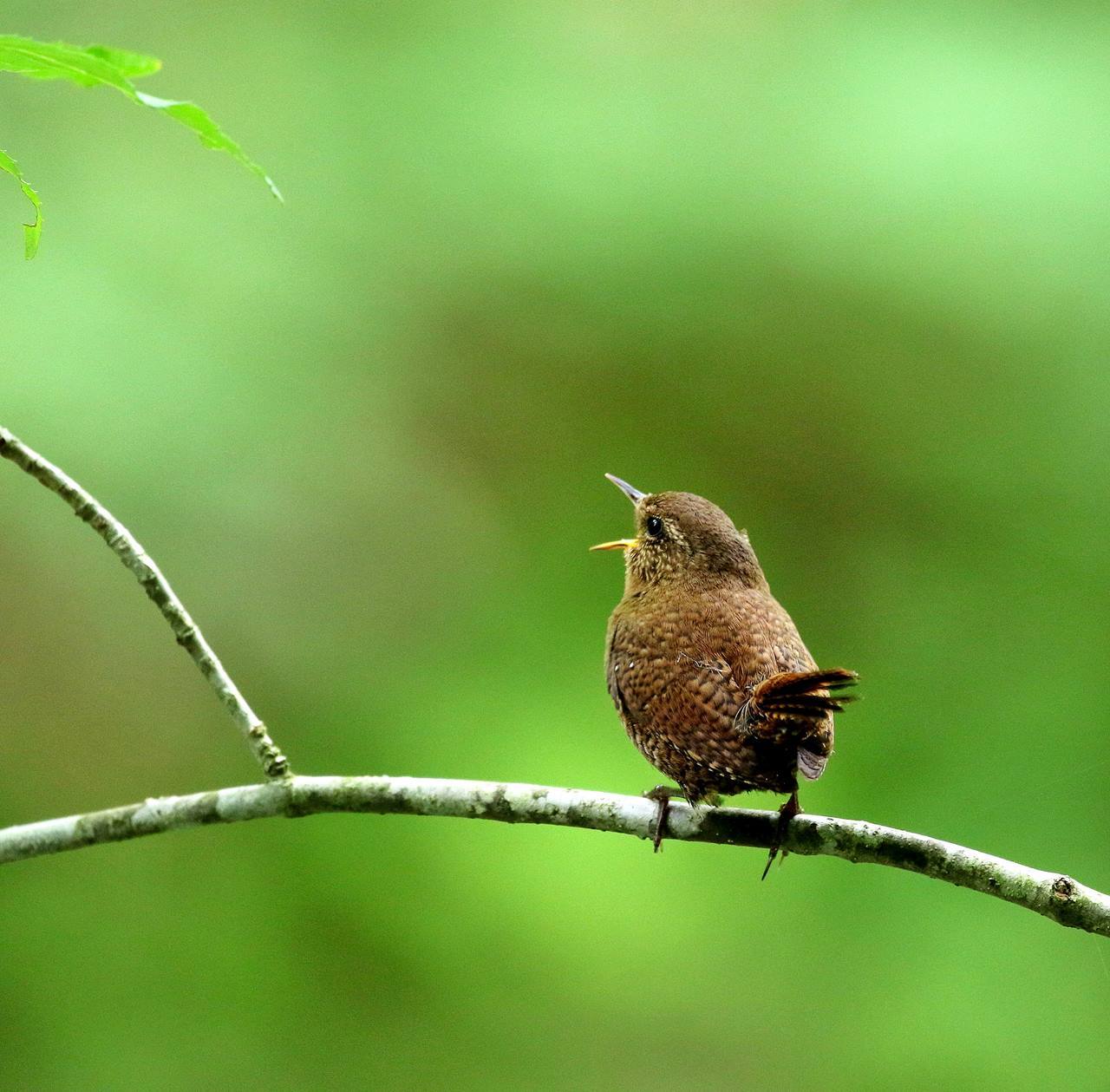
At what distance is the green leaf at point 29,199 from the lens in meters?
1.59

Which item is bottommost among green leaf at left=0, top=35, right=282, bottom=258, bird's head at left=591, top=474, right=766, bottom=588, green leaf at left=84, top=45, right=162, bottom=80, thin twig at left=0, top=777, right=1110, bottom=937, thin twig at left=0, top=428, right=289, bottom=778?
thin twig at left=0, top=777, right=1110, bottom=937

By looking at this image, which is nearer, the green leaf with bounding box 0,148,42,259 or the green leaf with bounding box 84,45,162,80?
the green leaf with bounding box 84,45,162,80

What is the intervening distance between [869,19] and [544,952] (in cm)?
583

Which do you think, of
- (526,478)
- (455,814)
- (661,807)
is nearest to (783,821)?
(661,807)

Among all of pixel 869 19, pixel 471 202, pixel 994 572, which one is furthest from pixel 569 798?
pixel 869 19

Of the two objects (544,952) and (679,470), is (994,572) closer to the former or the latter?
(679,470)

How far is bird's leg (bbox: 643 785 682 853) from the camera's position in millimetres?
2209

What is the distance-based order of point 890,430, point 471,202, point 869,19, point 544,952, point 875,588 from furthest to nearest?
point 869,19 → point 471,202 → point 890,430 → point 875,588 → point 544,952

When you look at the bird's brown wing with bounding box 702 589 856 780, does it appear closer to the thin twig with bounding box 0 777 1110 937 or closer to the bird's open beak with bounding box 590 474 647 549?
the thin twig with bounding box 0 777 1110 937

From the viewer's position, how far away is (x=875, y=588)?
6.14m

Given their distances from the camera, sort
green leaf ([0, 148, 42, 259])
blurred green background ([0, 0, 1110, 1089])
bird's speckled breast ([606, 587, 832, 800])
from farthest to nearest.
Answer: blurred green background ([0, 0, 1110, 1089]), bird's speckled breast ([606, 587, 832, 800]), green leaf ([0, 148, 42, 259])

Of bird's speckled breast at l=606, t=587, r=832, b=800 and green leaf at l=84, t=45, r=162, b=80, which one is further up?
green leaf at l=84, t=45, r=162, b=80

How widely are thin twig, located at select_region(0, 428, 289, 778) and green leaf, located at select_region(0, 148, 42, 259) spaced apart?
1.27 feet

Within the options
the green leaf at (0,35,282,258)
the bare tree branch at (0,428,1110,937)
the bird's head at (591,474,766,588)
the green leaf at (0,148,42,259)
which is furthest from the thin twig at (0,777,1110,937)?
the green leaf at (0,35,282,258)
